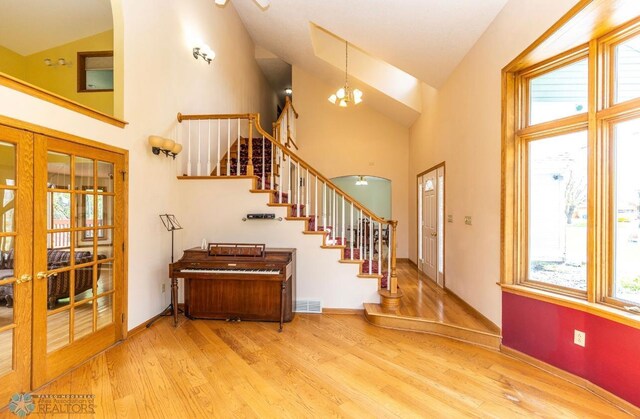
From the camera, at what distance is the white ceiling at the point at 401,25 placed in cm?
334

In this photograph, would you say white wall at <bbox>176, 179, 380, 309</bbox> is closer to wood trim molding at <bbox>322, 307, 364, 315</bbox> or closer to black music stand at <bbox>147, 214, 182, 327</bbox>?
wood trim molding at <bbox>322, 307, 364, 315</bbox>

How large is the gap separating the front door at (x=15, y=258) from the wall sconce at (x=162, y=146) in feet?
4.19

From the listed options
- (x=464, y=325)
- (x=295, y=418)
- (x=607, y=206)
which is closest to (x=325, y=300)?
(x=464, y=325)

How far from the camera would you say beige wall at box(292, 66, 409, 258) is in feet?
24.3

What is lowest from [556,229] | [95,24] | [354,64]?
[556,229]

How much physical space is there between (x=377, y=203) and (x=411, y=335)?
293 inches

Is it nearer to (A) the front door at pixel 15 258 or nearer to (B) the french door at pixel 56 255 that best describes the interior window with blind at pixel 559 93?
(B) the french door at pixel 56 255

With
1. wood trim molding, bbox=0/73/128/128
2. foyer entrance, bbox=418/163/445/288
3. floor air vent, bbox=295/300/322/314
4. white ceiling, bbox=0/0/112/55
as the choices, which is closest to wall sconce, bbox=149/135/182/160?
wood trim molding, bbox=0/73/128/128

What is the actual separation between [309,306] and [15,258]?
9.88 ft

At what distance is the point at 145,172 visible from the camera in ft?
11.6

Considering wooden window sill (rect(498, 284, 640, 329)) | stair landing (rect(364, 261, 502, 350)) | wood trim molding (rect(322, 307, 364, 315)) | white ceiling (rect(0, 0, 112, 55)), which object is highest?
white ceiling (rect(0, 0, 112, 55))

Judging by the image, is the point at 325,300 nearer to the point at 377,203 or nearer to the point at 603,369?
the point at 603,369

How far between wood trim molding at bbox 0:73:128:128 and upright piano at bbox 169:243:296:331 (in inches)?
65.2

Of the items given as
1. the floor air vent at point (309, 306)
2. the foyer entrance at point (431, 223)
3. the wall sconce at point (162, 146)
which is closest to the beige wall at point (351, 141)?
the foyer entrance at point (431, 223)
